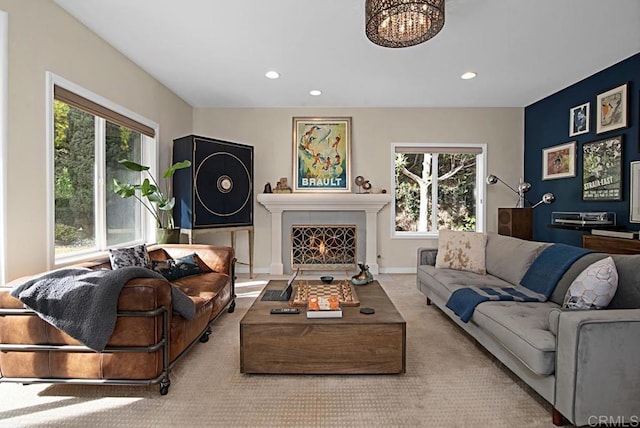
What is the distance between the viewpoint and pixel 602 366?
161 cm

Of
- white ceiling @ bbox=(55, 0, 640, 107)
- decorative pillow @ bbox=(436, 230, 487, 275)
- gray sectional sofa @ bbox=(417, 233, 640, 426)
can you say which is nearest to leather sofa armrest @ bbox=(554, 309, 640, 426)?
gray sectional sofa @ bbox=(417, 233, 640, 426)

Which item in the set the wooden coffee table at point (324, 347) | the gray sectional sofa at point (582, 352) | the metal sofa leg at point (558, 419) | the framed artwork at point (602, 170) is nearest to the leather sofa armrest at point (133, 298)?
the wooden coffee table at point (324, 347)

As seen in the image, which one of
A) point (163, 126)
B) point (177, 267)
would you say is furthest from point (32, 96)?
point (163, 126)

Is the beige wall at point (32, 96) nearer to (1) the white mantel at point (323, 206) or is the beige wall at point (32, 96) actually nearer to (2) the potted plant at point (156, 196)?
(2) the potted plant at point (156, 196)

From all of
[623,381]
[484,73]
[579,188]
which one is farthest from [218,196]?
[579,188]

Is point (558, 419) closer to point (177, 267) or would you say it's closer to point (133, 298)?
point (133, 298)

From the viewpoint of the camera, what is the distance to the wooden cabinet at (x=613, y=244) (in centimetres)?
316

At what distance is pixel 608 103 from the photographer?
396 centimetres

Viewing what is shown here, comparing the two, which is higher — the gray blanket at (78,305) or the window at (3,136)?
the window at (3,136)

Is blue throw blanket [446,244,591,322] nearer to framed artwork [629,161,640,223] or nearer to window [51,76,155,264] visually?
framed artwork [629,161,640,223]

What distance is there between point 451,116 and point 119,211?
15.8 ft

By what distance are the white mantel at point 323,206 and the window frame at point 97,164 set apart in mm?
1640

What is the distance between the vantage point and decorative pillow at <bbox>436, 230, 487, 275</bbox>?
3.57 meters

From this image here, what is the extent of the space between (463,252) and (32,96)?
3895 millimetres
